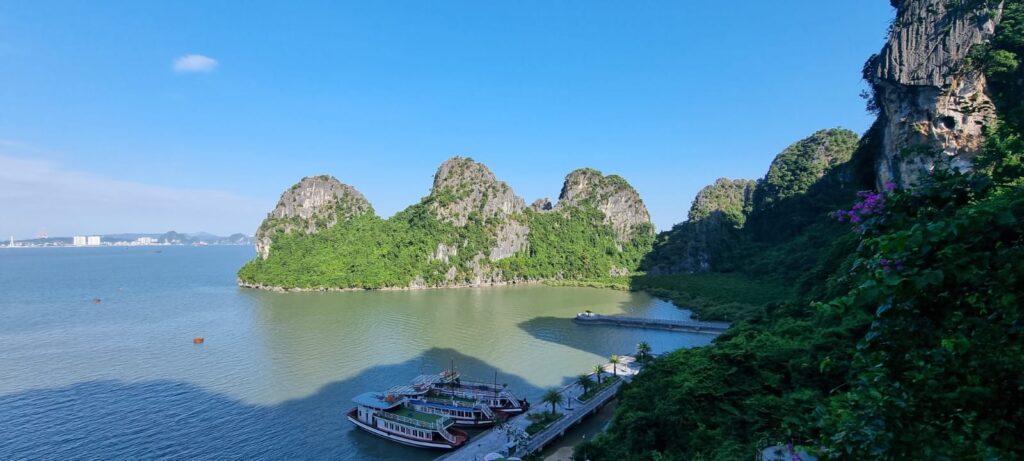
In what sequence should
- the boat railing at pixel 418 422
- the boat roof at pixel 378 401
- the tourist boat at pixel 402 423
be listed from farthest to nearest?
1. the boat roof at pixel 378 401
2. the boat railing at pixel 418 422
3. the tourist boat at pixel 402 423

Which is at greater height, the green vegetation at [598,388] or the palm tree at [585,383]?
the palm tree at [585,383]

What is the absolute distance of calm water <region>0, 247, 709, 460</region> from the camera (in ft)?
66.3

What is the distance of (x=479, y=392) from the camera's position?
78.4 ft

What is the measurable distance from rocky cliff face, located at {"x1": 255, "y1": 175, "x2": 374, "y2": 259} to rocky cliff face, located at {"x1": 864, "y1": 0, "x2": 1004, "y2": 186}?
8277 centimetres

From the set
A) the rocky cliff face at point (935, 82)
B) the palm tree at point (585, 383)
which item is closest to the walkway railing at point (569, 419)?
the palm tree at point (585, 383)

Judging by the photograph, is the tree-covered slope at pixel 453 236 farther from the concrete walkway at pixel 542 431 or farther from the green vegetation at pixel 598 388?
the concrete walkway at pixel 542 431

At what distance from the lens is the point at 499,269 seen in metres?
79.2

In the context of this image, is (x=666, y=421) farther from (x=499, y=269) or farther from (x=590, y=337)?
(x=499, y=269)

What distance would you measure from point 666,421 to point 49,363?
36.7m

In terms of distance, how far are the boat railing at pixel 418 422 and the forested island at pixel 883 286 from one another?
7203 mm

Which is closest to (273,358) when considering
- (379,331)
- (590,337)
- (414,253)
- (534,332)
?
(379,331)

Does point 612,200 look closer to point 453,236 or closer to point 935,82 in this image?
point 453,236

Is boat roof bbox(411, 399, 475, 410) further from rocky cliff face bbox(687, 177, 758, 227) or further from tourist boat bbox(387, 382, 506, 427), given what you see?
rocky cliff face bbox(687, 177, 758, 227)

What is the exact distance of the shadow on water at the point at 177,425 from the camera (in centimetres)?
1909
